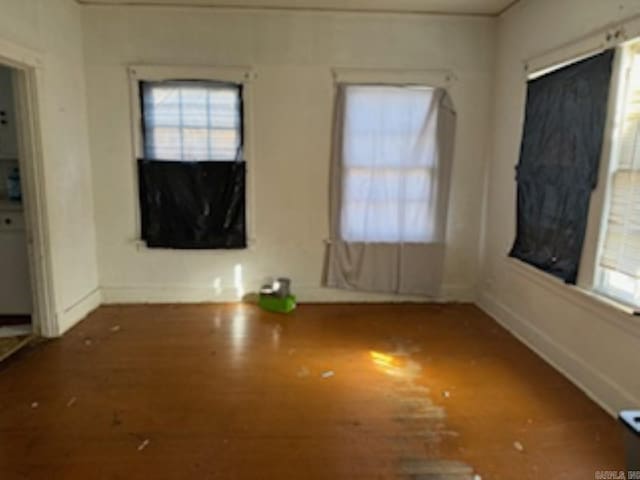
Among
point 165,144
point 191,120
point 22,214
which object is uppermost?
point 191,120

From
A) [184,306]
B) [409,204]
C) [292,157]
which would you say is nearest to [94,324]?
[184,306]

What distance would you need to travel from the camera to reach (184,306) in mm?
4547

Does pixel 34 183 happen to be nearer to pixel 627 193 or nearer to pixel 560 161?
pixel 560 161

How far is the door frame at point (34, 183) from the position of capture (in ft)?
11.0

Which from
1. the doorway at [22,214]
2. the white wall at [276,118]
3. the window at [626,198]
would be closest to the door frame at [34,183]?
the doorway at [22,214]

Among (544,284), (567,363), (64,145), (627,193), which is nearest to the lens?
(627,193)

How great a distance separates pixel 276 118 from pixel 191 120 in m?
0.84

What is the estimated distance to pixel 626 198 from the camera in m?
2.67

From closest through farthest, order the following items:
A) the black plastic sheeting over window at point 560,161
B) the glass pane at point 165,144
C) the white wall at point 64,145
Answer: the black plastic sheeting over window at point 560,161 < the white wall at point 64,145 < the glass pane at point 165,144

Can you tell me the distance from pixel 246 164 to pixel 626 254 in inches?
129

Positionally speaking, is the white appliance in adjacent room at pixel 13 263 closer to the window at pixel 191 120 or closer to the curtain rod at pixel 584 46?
the window at pixel 191 120

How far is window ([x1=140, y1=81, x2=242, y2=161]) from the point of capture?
4301 millimetres

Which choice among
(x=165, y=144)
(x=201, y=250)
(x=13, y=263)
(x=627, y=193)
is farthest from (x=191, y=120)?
(x=627, y=193)

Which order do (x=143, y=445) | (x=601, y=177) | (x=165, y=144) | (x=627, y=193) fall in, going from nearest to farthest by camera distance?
1. (x=143, y=445)
2. (x=627, y=193)
3. (x=601, y=177)
4. (x=165, y=144)
